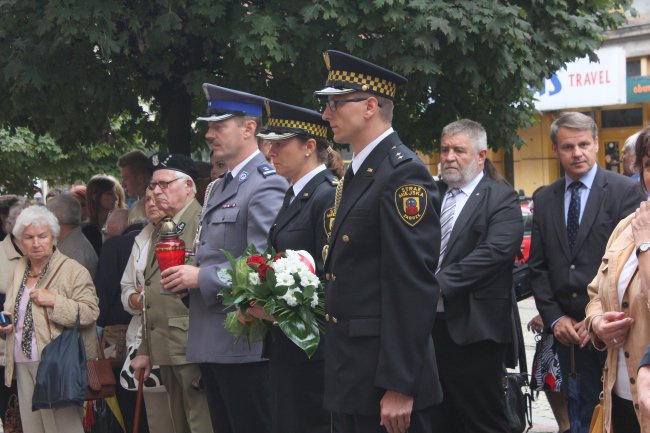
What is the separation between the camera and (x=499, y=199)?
19.1ft

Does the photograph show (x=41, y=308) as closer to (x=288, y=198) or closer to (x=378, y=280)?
(x=288, y=198)

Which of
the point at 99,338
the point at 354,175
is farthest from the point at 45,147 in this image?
the point at 354,175

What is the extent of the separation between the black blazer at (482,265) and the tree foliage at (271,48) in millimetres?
1695

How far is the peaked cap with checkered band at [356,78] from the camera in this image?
4.23 metres

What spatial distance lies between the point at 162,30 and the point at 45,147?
11707 millimetres

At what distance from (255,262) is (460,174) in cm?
175

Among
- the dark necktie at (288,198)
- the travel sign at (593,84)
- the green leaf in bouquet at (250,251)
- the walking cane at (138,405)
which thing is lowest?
the walking cane at (138,405)

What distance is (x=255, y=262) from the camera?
183 inches

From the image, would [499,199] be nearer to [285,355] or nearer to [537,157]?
[285,355]

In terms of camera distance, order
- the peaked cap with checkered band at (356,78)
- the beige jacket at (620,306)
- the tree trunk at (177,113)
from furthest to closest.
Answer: the tree trunk at (177,113) < the peaked cap with checkered band at (356,78) < the beige jacket at (620,306)

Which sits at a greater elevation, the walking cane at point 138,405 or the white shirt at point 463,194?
the white shirt at point 463,194

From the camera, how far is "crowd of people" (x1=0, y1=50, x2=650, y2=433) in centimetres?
397

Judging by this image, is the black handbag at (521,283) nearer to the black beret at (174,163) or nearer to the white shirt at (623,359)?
the black beret at (174,163)

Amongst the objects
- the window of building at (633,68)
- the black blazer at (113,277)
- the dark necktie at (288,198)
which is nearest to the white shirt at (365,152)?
the dark necktie at (288,198)
